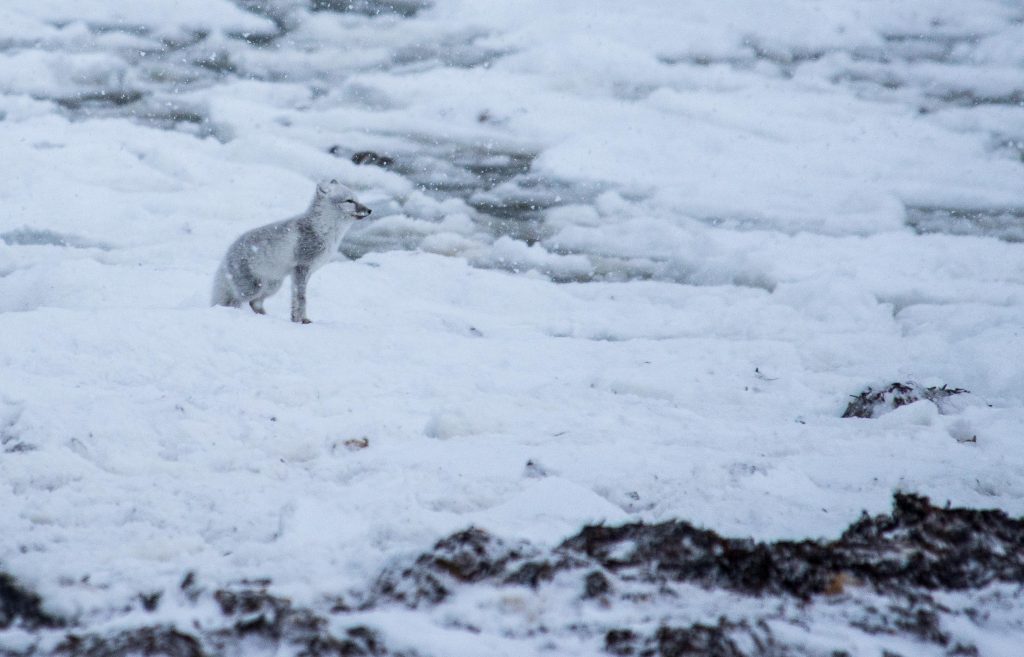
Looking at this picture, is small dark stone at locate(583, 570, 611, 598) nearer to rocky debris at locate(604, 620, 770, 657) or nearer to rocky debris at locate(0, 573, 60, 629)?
rocky debris at locate(604, 620, 770, 657)

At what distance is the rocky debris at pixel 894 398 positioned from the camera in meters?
4.54

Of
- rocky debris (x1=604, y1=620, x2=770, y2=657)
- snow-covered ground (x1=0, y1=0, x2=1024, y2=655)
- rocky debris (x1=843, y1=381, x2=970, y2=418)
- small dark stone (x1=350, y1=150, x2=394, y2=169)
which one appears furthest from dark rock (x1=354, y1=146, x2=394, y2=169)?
rocky debris (x1=604, y1=620, x2=770, y2=657)

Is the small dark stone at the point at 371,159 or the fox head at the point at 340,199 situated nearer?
the fox head at the point at 340,199

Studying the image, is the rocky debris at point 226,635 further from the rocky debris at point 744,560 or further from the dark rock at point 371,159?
the dark rock at point 371,159

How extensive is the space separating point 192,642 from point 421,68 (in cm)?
1384

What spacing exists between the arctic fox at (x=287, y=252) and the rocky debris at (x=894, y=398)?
3.92m

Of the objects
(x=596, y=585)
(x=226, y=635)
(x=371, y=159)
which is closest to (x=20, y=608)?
(x=226, y=635)

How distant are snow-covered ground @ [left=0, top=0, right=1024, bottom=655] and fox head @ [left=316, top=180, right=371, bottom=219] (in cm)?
96

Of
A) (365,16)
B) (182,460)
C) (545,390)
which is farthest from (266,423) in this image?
(365,16)

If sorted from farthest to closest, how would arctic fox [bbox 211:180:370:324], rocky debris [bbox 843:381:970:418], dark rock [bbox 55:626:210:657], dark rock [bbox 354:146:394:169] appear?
dark rock [bbox 354:146:394:169], arctic fox [bbox 211:180:370:324], rocky debris [bbox 843:381:970:418], dark rock [bbox 55:626:210:657]

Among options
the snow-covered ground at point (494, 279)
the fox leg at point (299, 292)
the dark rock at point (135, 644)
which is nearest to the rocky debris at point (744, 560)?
the snow-covered ground at point (494, 279)

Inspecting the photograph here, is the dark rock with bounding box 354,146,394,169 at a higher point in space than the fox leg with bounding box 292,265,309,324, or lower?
higher

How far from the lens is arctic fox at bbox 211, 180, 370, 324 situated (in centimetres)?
630

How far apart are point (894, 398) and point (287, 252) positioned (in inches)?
174
